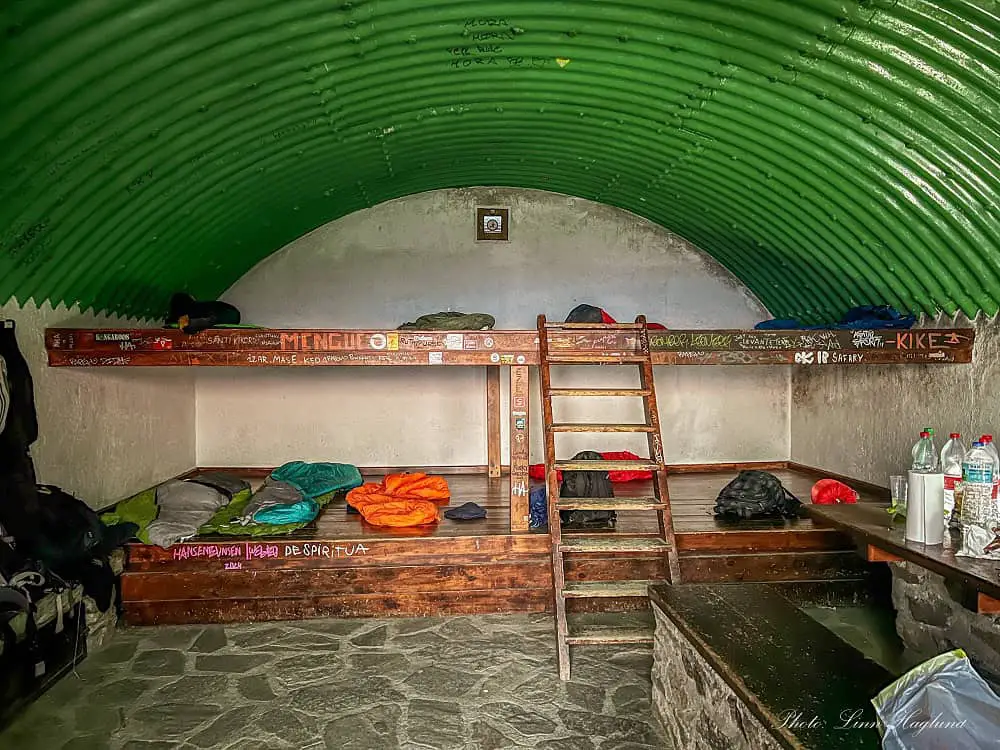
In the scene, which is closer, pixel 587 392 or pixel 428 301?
pixel 587 392

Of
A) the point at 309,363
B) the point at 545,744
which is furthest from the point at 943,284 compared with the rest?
the point at 309,363

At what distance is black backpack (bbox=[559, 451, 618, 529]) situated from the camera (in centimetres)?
620

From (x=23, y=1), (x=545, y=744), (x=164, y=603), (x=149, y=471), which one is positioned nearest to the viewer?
(x=23, y=1)

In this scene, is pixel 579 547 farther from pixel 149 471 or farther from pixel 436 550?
pixel 149 471

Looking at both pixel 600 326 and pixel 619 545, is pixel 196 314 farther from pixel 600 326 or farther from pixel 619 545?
pixel 619 545

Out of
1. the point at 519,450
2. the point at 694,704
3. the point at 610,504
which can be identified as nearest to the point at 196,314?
the point at 519,450

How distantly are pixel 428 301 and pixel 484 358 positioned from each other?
3273 mm

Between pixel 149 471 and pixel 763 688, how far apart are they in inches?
258

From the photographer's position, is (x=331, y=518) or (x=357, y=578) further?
(x=331, y=518)

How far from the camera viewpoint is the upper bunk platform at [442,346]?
5465 mm

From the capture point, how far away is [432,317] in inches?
264

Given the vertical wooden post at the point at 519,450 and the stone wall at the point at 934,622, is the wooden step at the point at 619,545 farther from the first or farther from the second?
the stone wall at the point at 934,622

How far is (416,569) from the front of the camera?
5520 millimetres

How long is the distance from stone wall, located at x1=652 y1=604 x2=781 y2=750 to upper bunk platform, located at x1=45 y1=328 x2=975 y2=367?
2389mm
